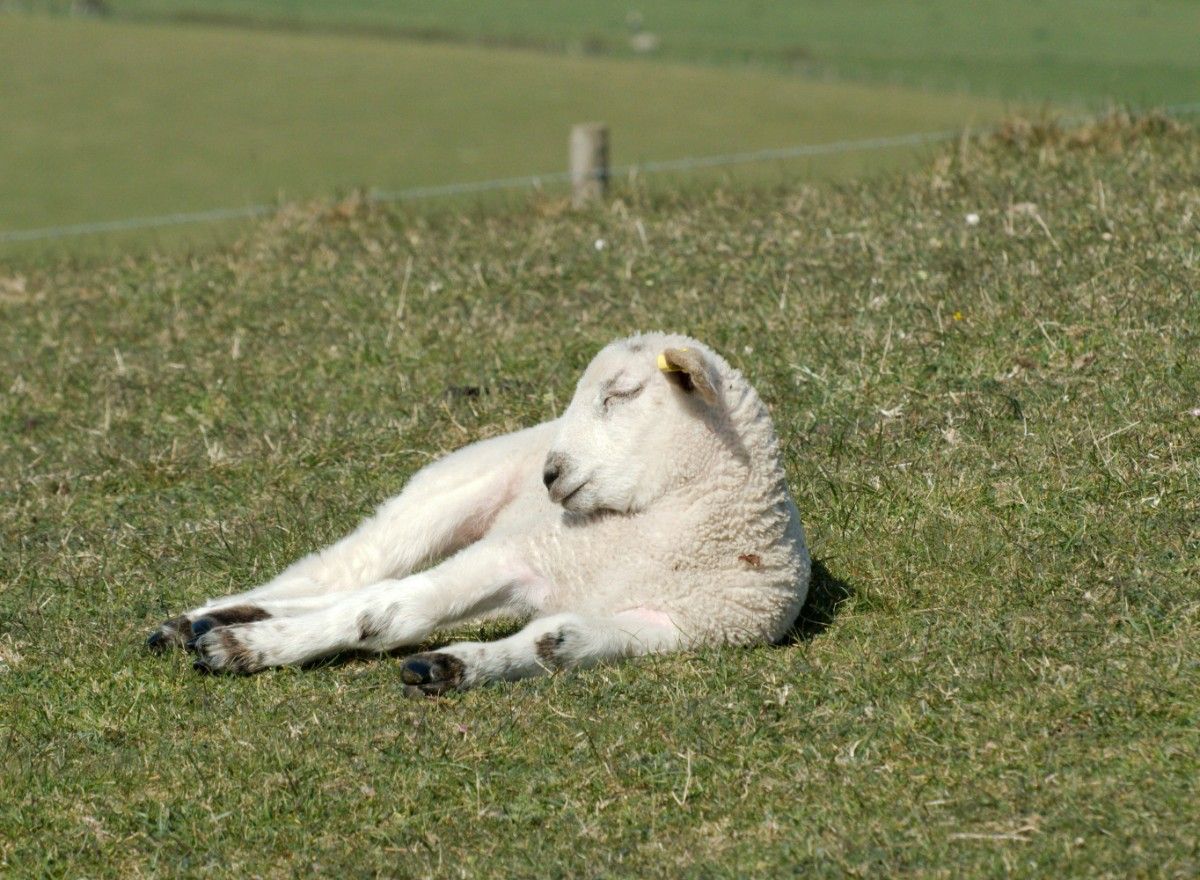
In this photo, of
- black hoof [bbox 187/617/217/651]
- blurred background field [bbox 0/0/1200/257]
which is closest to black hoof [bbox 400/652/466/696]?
black hoof [bbox 187/617/217/651]

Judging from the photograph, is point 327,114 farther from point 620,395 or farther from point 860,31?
point 620,395

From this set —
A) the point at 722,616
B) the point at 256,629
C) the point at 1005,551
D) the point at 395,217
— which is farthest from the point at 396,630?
the point at 395,217

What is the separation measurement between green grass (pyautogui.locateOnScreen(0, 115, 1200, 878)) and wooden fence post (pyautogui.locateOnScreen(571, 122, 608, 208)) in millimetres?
806

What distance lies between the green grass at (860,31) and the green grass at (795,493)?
1574cm

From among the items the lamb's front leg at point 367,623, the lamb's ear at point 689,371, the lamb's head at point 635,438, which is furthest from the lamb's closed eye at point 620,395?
the lamb's front leg at point 367,623

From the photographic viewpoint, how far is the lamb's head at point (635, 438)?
532 cm

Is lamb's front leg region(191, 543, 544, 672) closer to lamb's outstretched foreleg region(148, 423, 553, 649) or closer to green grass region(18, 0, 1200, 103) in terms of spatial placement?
lamb's outstretched foreleg region(148, 423, 553, 649)

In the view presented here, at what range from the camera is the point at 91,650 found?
222 inches

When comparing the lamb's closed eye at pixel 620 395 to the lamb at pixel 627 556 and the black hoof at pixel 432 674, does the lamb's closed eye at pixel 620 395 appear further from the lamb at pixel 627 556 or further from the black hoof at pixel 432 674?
the black hoof at pixel 432 674

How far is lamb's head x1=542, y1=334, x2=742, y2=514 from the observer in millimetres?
5316

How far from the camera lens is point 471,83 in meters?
31.5

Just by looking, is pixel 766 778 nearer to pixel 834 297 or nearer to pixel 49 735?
pixel 49 735

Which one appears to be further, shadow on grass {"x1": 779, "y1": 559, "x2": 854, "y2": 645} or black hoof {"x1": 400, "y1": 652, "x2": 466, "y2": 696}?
shadow on grass {"x1": 779, "y1": 559, "x2": 854, "y2": 645}

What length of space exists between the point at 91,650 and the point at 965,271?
14.5ft
